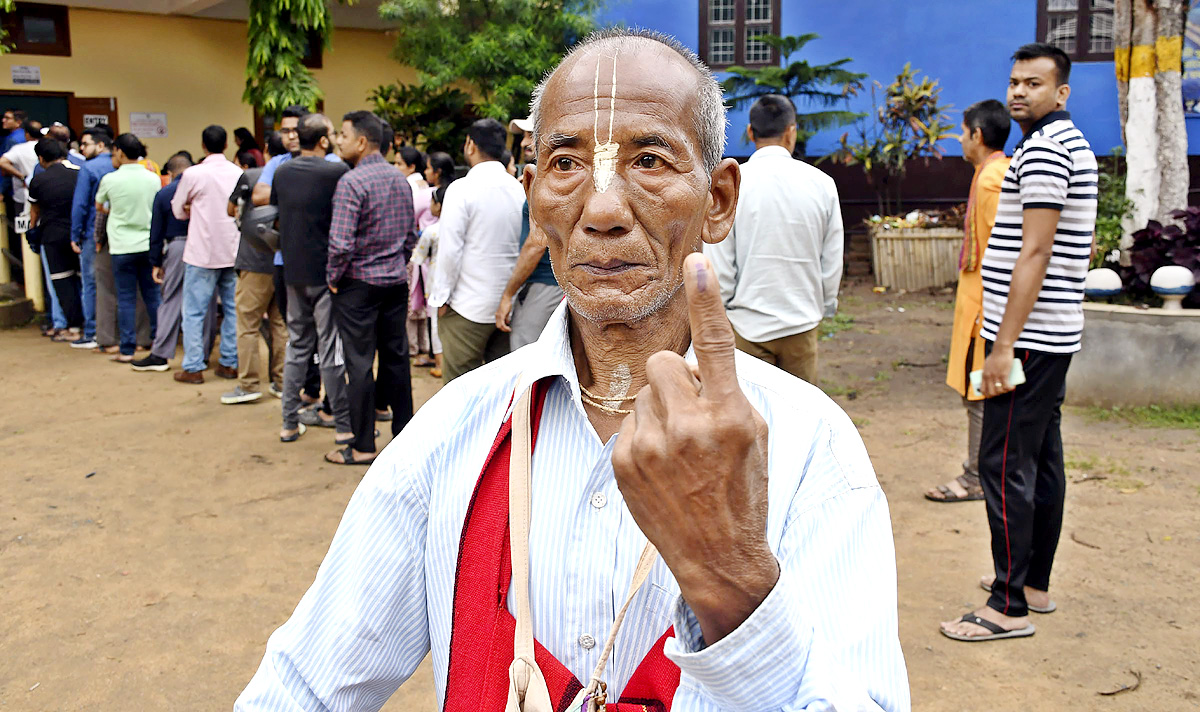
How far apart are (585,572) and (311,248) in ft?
16.2

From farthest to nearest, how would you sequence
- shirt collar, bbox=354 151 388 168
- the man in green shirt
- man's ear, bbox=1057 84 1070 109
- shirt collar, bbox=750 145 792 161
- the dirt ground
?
the man in green shirt < shirt collar, bbox=354 151 388 168 < shirt collar, bbox=750 145 792 161 < man's ear, bbox=1057 84 1070 109 < the dirt ground

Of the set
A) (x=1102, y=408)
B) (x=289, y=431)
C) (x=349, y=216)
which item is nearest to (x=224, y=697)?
(x=349, y=216)

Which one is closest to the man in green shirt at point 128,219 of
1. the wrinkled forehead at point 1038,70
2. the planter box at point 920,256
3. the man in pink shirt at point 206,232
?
the man in pink shirt at point 206,232

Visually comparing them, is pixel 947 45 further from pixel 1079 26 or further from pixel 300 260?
pixel 300 260

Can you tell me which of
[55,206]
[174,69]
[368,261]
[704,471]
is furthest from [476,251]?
[174,69]

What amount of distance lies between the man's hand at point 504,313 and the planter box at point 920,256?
8.15 m

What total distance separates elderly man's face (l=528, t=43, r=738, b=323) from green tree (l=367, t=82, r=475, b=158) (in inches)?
512

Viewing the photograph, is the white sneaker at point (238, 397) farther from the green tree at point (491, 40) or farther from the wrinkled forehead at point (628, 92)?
the green tree at point (491, 40)

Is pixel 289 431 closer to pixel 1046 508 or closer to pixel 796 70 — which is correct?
pixel 1046 508

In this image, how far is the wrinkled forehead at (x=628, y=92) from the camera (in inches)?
50.9

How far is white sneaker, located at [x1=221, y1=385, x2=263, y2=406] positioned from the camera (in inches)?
285

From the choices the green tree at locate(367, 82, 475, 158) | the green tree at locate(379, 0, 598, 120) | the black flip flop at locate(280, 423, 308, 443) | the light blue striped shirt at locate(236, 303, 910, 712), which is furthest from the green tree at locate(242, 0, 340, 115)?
the light blue striped shirt at locate(236, 303, 910, 712)

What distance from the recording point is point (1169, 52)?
22.8ft

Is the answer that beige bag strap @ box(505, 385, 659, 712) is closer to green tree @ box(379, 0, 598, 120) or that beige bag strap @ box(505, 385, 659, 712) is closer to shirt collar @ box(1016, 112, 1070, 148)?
shirt collar @ box(1016, 112, 1070, 148)
